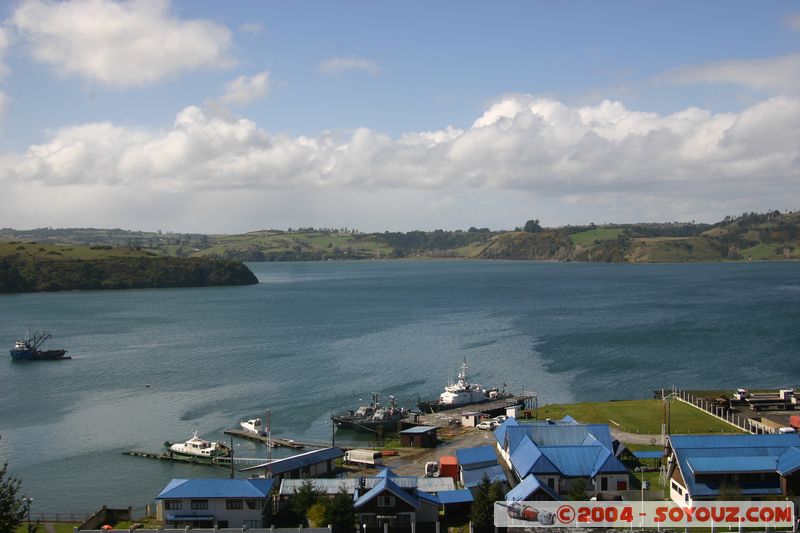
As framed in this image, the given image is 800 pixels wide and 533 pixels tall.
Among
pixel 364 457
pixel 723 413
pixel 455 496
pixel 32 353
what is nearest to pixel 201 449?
pixel 364 457

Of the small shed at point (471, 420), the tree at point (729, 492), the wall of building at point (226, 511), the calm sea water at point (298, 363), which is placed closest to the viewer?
the tree at point (729, 492)

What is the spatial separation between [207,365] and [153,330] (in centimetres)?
3585

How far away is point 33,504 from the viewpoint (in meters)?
42.8

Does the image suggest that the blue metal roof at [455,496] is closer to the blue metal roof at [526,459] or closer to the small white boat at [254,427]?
the blue metal roof at [526,459]

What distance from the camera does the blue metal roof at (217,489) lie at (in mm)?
35188

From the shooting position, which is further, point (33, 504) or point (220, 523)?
point (33, 504)

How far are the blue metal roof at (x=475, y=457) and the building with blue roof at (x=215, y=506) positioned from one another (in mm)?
10443

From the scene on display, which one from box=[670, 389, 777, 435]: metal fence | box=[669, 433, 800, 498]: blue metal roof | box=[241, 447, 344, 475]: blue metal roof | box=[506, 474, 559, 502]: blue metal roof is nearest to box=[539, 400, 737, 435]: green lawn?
box=[670, 389, 777, 435]: metal fence

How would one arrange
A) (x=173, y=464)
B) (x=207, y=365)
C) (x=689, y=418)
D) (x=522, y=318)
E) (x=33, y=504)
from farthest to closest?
1. (x=522, y=318)
2. (x=207, y=365)
3. (x=689, y=418)
4. (x=173, y=464)
5. (x=33, y=504)

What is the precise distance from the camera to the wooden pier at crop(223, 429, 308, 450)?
53156 millimetres

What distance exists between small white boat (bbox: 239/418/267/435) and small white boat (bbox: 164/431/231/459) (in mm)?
3854

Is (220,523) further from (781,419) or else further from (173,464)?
(781,419)

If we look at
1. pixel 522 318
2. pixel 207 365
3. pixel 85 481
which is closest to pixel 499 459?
pixel 85 481

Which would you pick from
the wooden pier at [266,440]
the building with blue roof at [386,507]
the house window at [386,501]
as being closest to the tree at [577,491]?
the building with blue roof at [386,507]
